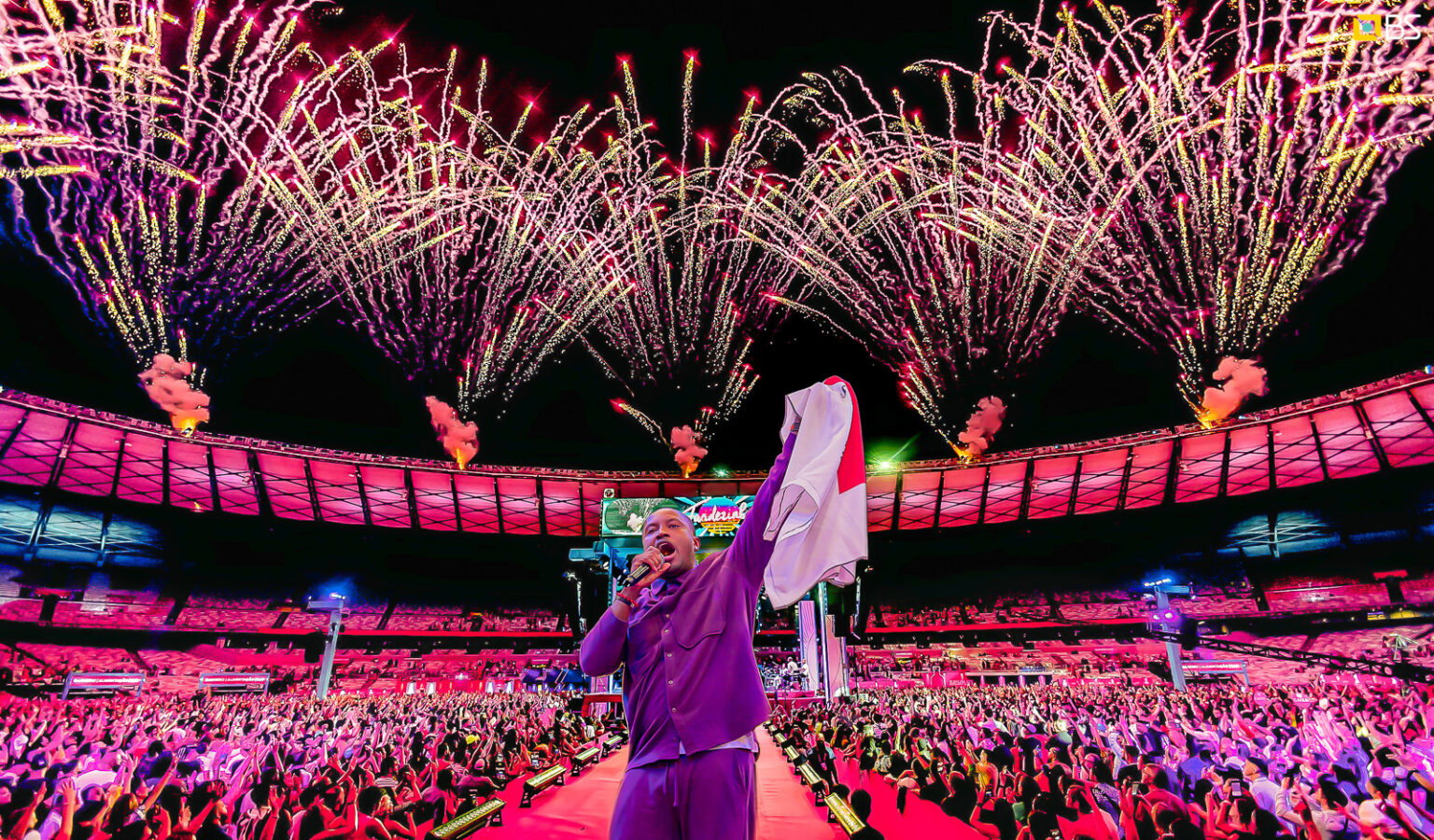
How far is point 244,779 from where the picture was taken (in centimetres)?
668

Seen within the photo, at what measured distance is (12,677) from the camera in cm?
2502

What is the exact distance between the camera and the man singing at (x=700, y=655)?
2057 millimetres

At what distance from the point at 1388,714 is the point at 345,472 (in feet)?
117

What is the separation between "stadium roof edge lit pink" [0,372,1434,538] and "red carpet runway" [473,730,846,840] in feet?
77.6

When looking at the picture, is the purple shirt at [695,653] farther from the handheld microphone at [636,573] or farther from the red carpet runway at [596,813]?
the red carpet runway at [596,813]

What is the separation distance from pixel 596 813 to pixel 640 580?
22.1 ft

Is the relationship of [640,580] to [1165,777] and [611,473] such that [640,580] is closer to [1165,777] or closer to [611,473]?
[1165,777]

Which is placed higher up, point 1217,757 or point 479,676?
point 1217,757

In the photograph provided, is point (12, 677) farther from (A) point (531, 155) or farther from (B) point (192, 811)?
(B) point (192, 811)

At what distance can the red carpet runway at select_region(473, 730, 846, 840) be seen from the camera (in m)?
6.83

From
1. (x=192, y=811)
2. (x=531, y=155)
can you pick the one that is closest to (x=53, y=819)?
(x=192, y=811)

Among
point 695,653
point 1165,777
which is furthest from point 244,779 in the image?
point 1165,777

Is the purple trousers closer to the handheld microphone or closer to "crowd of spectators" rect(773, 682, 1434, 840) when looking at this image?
the handheld microphone

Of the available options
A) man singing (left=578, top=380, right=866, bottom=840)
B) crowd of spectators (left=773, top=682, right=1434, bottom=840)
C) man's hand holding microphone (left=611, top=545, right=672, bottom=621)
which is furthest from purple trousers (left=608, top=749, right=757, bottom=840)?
crowd of spectators (left=773, top=682, right=1434, bottom=840)
